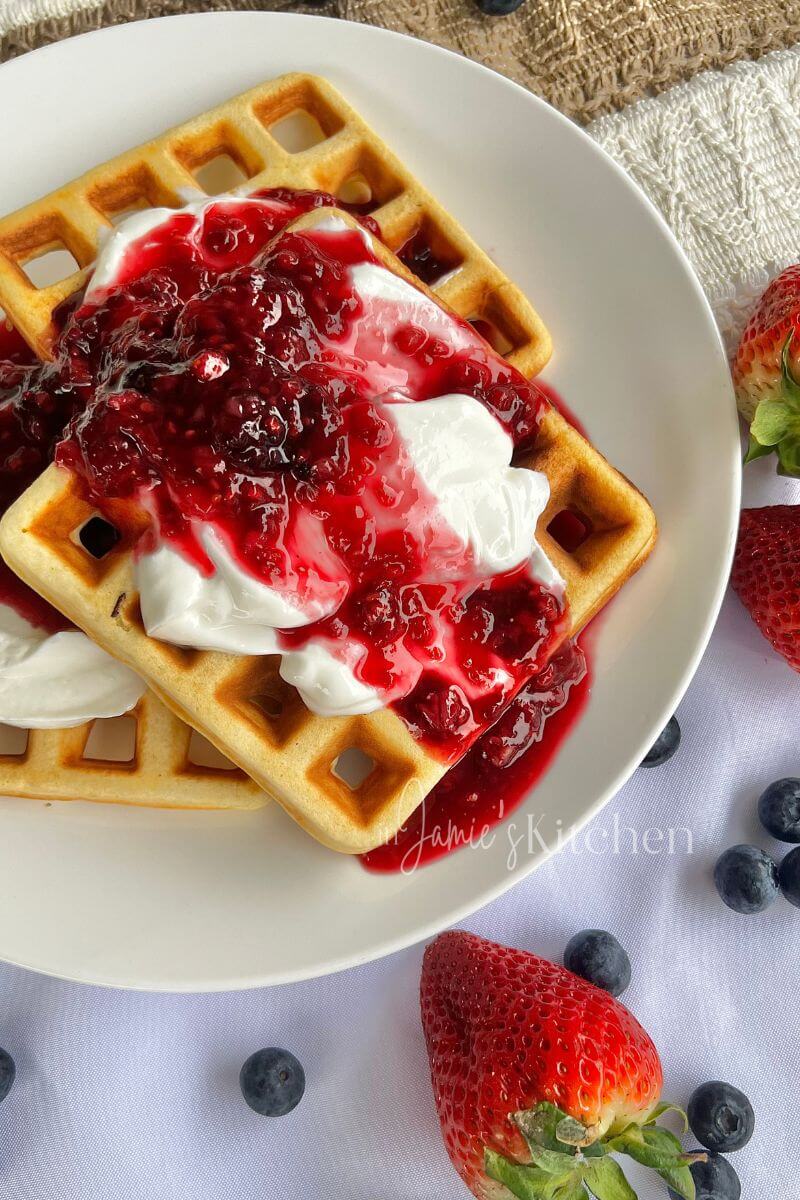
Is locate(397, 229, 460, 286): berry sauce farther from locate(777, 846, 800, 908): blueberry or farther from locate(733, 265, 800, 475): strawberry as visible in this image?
locate(777, 846, 800, 908): blueberry

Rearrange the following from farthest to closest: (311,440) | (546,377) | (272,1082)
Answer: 1. (546,377)
2. (272,1082)
3. (311,440)

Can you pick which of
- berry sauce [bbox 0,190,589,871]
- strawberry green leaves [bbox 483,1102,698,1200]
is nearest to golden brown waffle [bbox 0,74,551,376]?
berry sauce [bbox 0,190,589,871]

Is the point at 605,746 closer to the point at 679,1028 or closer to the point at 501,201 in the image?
the point at 679,1028

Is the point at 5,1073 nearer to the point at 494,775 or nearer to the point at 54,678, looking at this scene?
the point at 54,678

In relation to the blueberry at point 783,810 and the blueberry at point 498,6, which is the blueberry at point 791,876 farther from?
the blueberry at point 498,6

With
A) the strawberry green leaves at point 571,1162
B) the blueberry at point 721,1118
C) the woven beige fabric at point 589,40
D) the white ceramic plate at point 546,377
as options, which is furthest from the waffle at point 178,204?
the blueberry at point 721,1118

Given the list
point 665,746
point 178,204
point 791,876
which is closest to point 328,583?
point 178,204

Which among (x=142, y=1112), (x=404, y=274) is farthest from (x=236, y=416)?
(x=142, y=1112)
